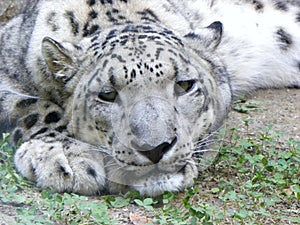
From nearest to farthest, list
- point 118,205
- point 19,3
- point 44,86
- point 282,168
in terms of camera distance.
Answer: point 118,205
point 282,168
point 44,86
point 19,3

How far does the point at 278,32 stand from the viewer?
6.30 meters

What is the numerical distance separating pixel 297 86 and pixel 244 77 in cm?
48

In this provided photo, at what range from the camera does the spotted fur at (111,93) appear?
4332 mm

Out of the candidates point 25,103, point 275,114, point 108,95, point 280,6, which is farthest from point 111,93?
point 280,6

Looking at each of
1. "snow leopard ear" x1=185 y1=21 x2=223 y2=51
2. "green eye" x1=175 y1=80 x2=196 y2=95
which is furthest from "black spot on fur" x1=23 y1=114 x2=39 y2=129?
"snow leopard ear" x1=185 y1=21 x2=223 y2=51

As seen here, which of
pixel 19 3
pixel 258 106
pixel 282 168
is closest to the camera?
pixel 282 168

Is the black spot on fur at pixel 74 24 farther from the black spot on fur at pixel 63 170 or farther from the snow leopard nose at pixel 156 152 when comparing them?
the snow leopard nose at pixel 156 152

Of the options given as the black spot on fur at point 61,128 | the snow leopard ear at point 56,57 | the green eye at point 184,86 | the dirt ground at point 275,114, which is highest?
the snow leopard ear at point 56,57

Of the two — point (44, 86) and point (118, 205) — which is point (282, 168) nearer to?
point (118, 205)

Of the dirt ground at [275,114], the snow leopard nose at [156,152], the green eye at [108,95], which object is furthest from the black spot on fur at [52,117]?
the dirt ground at [275,114]

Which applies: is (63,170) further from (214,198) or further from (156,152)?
(214,198)

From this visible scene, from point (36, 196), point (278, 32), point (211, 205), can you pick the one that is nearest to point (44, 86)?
point (36, 196)

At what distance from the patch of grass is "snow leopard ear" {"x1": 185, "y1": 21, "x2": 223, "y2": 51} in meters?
0.53

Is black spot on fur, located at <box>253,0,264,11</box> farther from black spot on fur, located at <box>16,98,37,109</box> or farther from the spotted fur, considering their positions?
black spot on fur, located at <box>16,98,37,109</box>
